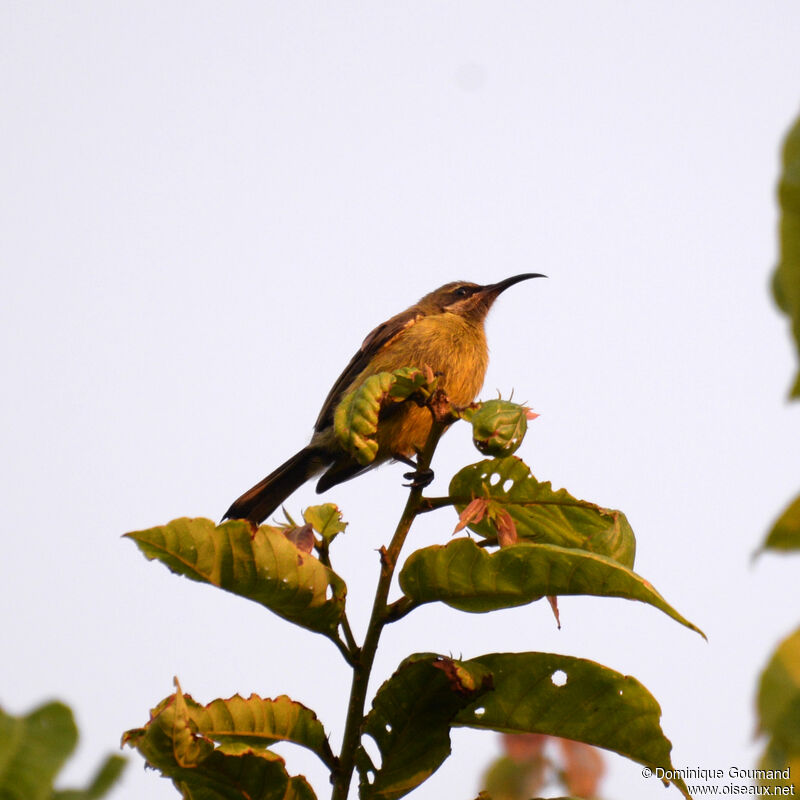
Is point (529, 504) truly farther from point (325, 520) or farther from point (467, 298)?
point (467, 298)

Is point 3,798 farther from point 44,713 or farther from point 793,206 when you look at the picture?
point 793,206

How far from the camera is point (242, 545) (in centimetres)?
206

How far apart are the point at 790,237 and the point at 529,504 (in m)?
1.55

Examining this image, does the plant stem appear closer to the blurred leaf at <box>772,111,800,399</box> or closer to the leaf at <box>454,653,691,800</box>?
the leaf at <box>454,653,691,800</box>

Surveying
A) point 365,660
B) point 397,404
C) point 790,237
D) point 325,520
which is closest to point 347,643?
point 365,660

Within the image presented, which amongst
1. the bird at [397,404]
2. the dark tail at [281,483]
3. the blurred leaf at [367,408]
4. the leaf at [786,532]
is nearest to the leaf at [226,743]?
the blurred leaf at [367,408]

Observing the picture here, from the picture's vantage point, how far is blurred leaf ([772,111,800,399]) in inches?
30.7

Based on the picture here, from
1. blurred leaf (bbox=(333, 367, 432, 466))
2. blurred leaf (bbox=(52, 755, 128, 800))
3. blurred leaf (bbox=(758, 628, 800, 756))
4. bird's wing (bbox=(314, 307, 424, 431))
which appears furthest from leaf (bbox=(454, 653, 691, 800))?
bird's wing (bbox=(314, 307, 424, 431))

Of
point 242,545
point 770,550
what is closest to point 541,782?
point 242,545

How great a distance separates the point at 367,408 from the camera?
2.29 metres

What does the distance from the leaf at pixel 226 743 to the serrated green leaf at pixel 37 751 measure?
3.27ft

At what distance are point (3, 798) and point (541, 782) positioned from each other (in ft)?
5.38

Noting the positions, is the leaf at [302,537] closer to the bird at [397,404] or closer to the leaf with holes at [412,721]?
the leaf with holes at [412,721]

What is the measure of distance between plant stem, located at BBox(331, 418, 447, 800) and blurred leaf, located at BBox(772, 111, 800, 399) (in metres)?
1.37
